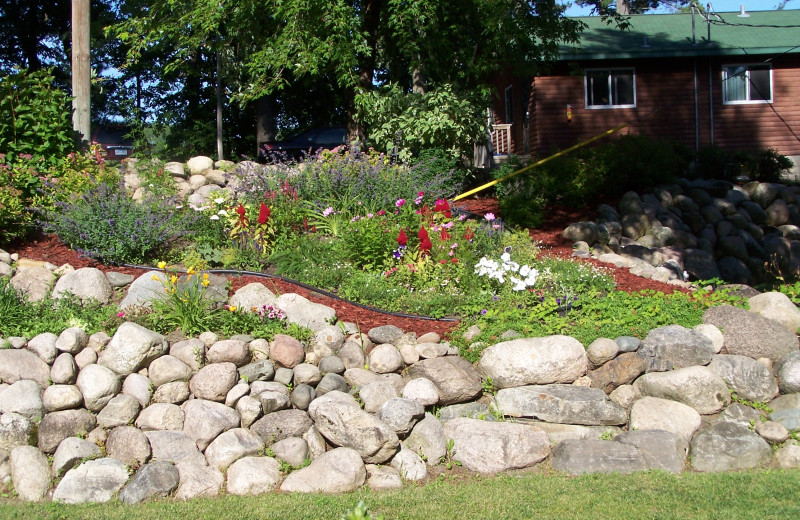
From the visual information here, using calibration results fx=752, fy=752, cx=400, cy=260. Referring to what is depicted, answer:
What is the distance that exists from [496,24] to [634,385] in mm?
8647

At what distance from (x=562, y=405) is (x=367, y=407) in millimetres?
1487

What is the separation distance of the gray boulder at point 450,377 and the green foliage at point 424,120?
632cm

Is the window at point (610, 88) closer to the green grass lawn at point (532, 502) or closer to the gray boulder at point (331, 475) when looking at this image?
the green grass lawn at point (532, 502)

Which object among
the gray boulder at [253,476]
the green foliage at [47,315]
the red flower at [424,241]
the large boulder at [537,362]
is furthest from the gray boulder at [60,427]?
the red flower at [424,241]

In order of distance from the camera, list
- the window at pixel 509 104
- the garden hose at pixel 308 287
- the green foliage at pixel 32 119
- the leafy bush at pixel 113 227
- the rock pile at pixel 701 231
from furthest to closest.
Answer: the window at pixel 509 104, the rock pile at pixel 701 231, the green foliage at pixel 32 119, the leafy bush at pixel 113 227, the garden hose at pixel 308 287

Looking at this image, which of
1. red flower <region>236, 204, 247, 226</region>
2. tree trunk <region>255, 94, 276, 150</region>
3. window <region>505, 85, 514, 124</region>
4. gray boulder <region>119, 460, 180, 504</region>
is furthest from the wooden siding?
gray boulder <region>119, 460, 180, 504</region>

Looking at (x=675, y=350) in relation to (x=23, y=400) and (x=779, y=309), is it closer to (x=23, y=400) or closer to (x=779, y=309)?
(x=779, y=309)

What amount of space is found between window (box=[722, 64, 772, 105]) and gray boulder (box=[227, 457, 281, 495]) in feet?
56.3

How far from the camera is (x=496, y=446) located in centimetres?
532

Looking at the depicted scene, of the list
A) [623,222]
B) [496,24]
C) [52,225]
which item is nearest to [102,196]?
[52,225]

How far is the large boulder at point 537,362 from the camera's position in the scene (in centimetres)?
585

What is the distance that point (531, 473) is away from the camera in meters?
5.26

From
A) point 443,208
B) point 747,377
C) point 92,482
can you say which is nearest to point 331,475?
point 92,482

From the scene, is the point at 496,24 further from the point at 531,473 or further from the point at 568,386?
the point at 531,473
